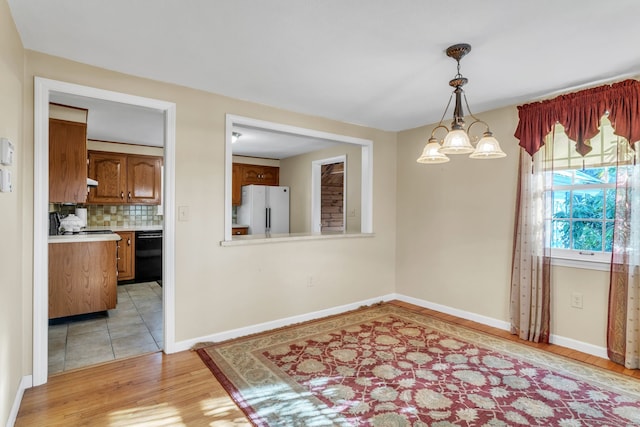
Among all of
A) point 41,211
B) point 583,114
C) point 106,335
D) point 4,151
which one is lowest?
point 106,335

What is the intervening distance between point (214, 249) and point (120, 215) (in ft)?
12.4

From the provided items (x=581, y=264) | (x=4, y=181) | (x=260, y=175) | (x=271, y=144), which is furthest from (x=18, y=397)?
(x=260, y=175)

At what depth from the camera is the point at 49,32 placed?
81.5 inches

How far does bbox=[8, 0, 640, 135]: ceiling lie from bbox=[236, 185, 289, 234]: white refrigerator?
3.25 metres

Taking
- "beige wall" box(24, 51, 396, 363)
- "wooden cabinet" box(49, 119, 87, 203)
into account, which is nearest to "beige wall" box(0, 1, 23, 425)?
"beige wall" box(24, 51, 396, 363)

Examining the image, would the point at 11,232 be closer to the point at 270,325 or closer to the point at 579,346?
the point at 270,325

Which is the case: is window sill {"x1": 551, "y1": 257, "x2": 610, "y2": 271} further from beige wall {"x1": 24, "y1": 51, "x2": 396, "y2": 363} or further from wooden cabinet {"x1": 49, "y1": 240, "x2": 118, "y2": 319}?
wooden cabinet {"x1": 49, "y1": 240, "x2": 118, "y2": 319}

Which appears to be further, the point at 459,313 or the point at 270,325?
the point at 459,313

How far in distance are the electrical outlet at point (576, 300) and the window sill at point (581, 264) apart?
0.24 meters

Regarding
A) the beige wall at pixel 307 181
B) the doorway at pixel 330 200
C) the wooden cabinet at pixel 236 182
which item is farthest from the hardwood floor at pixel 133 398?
the wooden cabinet at pixel 236 182

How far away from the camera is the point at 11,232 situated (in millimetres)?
1911

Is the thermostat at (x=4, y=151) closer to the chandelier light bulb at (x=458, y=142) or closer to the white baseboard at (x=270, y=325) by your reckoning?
the white baseboard at (x=270, y=325)

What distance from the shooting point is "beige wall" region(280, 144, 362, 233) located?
196 inches

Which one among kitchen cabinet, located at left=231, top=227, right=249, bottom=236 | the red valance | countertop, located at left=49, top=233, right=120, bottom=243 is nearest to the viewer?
the red valance
